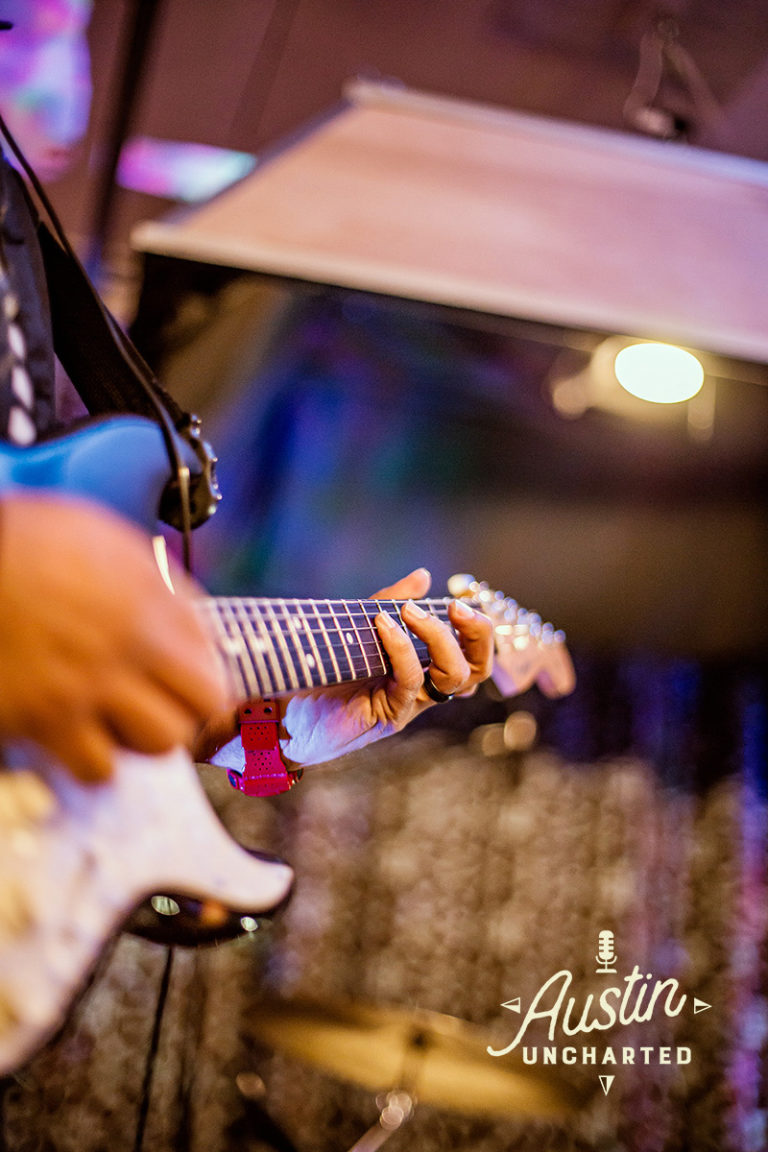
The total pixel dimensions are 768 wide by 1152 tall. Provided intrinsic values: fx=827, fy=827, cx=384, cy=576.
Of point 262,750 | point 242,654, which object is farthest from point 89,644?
point 262,750

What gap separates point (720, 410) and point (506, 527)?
2.71 feet

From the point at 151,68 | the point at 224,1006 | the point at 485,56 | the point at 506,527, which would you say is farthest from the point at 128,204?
the point at 224,1006

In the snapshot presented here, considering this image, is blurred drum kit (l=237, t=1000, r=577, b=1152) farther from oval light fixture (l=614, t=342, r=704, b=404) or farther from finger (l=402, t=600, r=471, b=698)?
oval light fixture (l=614, t=342, r=704, b=404)

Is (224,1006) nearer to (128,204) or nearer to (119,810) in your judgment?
(119,810)

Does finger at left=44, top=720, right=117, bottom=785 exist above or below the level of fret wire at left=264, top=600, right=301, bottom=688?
above

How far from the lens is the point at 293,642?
37.4 inches

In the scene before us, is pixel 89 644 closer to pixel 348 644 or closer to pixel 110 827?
pixel 110 827

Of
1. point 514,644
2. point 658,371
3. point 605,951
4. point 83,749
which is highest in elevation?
point 83,749

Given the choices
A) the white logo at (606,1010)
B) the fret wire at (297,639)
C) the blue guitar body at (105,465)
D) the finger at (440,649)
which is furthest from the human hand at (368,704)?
the white logo at (606,1010)

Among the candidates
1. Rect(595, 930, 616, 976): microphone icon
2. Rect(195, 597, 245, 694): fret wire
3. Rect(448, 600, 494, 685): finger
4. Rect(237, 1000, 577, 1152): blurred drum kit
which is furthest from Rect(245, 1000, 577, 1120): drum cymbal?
Rect(195, 597, 245, 694): fret wire

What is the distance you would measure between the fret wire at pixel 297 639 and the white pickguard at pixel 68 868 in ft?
0.84

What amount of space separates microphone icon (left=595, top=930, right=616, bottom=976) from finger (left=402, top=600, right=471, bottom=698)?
188 cm

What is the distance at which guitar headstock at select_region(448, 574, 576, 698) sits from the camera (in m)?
1.60

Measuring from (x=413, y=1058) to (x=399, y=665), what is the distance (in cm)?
118
